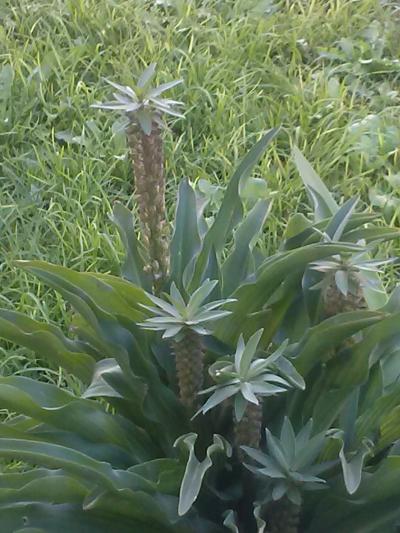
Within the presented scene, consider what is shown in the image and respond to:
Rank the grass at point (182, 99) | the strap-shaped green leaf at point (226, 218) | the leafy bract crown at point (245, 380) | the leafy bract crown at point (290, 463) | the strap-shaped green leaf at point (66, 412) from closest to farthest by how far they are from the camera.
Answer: the leafy bract crown at point (245, 380)
the leafy bract crown at point (290, 463)
the strap-shaped green leaf at point (66, 412)
the strap-shaped green leaf at point (226, 218)
the grass at point (182, 99)

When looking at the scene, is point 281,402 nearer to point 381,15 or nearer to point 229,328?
point 229,328

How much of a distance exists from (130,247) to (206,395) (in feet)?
1.21

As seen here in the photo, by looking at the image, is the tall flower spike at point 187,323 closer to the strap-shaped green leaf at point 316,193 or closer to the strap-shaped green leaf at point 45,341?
the strap-shaped green leaf at point 45,341

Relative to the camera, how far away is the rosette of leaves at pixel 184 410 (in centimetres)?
165

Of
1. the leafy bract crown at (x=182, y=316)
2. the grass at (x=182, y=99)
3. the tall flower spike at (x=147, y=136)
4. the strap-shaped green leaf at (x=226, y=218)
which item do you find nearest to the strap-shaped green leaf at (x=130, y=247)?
the strap-shaped green leaf at (x=226, y=218)

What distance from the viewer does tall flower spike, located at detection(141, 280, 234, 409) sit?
1521 millimetres

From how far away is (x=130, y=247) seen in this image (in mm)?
1945

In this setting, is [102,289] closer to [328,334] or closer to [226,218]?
[226,218]

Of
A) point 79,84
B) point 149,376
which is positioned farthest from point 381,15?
point 149,376

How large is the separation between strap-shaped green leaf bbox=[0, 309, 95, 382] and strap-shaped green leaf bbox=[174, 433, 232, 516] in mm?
290

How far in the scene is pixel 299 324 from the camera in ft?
6.15

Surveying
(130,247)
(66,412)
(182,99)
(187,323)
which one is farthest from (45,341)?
(182,99)

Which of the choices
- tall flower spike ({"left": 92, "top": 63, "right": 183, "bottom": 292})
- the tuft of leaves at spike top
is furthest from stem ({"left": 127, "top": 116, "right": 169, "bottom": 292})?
the tuft of leaves at spike top

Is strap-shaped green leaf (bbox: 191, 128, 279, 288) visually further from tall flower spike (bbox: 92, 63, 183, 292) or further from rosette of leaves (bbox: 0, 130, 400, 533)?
tall flower spike (bbox: 92, 63, 183, 292)
